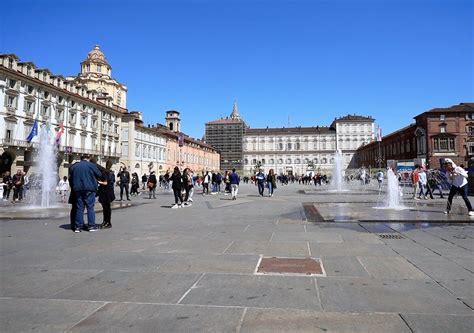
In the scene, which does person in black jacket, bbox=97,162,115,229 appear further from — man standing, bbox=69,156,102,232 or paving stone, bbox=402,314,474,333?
paving stone, bbox=402,314,474,333

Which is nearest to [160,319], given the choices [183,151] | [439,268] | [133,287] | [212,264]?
[133,287]

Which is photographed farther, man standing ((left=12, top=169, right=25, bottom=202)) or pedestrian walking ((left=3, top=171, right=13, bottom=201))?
pedestrian walking ((left=3, top=171, right=13, bottom=201))

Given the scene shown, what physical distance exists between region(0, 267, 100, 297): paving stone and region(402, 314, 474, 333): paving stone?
339 centimetres

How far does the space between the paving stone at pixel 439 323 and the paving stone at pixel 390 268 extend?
1198 millimetres

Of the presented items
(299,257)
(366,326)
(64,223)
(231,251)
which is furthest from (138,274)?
(64,223)

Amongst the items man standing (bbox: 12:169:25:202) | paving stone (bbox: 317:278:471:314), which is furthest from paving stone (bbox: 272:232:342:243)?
man standing (bbox: 12:169:25:202)

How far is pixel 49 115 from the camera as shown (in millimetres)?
50688

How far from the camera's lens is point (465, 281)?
4.09m

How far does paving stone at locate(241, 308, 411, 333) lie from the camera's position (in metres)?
2.85

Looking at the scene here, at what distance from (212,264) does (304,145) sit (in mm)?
133745

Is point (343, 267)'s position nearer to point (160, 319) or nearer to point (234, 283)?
point (234, 283)

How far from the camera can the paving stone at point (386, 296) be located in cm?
328

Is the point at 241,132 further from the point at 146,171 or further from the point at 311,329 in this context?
the point at 311,329

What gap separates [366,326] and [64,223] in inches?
→ 339
